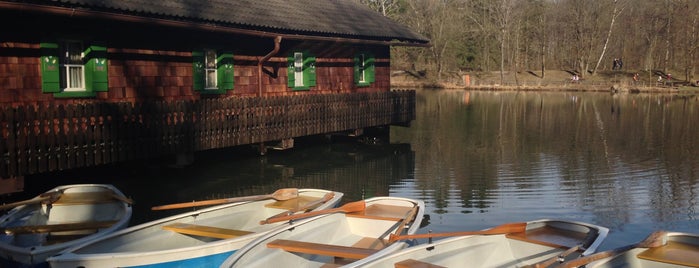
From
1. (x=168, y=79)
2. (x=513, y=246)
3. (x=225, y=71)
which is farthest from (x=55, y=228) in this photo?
(x=225, y=71)

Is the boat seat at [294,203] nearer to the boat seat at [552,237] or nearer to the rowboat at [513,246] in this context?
the rowboat at [513,246]

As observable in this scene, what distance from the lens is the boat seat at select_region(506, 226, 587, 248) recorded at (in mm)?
8742

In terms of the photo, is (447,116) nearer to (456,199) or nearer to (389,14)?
(456,199)

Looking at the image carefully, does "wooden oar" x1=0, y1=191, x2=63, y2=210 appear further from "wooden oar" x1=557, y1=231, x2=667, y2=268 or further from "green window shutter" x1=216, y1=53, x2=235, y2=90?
A: "green window shutter" x1=216, y1=53, x2=235, y2=90

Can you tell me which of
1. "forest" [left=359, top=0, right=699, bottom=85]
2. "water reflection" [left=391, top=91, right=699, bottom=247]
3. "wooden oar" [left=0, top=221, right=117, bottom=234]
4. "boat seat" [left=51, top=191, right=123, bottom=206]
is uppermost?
"forest" [left=359, top=0, right=699, bottom=85]

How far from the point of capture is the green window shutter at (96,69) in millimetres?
15578

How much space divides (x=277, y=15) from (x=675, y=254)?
50.8 feet

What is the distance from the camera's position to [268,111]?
63.0ft

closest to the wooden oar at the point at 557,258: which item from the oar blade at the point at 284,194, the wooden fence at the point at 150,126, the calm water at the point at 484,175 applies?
the calm water at the point at 484,175

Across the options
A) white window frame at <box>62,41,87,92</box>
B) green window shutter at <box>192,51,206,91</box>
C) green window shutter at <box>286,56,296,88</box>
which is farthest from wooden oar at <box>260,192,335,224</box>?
green window shutter at <box>286,56,296,88</box>

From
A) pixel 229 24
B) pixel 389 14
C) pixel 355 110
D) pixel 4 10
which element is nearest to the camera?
pixel 4 10

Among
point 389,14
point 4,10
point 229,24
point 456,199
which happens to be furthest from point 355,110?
point 389,14

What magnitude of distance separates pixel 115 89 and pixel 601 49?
67682mm

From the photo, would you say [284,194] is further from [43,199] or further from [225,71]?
[225,71]
